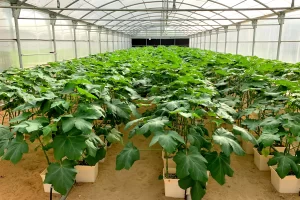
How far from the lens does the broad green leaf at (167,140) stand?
231 cm

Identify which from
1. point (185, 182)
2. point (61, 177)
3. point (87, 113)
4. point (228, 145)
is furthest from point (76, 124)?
point (228, 145)

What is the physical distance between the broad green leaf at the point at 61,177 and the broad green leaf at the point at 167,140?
3.10 feet

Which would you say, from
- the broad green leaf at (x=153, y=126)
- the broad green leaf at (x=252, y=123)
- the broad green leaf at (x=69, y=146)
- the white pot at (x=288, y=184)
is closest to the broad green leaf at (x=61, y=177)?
the broad green leaf at (x=69, y=146)

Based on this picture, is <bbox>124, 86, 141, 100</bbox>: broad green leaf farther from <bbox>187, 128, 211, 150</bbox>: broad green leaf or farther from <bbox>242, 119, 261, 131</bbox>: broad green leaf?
<bbox>242, 119, 261, 131</bbox>: broad green leaf

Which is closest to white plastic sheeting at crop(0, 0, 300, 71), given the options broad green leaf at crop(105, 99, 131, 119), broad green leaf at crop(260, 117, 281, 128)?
broad green leaf at crop(105, 99, 131, 119)

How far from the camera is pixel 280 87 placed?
12.4 ft

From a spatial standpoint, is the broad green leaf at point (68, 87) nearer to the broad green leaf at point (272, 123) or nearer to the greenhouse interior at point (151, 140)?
the greenhouse interior at point (151, 140)

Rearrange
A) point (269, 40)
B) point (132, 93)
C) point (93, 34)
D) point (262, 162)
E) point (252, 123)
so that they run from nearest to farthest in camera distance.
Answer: point (252, 123) → point (262, 162) → point (132, 93) → point (269, 40) → point (93, 34)

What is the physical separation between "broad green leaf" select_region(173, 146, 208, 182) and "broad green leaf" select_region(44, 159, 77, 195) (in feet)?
3.60

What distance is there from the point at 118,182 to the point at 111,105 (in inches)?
41.8

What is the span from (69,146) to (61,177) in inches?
13.9

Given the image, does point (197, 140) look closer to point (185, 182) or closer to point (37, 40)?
point (185, 182)

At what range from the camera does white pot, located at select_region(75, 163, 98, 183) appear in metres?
3.39

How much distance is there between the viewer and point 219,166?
8.64ft
